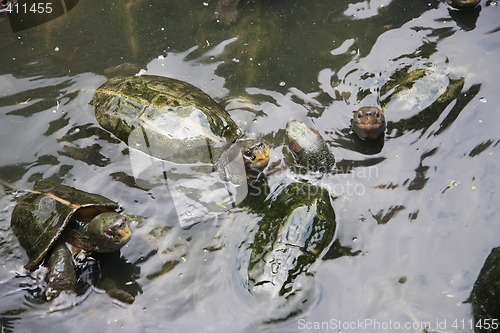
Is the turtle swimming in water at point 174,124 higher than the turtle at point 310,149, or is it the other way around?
the turtle swimming in water at point 174,124

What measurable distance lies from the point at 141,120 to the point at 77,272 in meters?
1.44

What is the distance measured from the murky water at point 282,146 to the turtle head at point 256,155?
22cm

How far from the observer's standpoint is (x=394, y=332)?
376cm

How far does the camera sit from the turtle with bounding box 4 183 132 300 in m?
4.08

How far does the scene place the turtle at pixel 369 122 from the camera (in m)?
4.68

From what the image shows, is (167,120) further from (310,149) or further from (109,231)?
(310,149)

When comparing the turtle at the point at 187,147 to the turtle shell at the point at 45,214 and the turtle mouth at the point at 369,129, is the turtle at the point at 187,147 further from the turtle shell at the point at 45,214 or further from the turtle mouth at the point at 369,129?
the turtle mouth at the point at 369,129

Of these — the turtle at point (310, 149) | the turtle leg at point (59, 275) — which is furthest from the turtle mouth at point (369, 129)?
the turtle leg at point (59, 275)

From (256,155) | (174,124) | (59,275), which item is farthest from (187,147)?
(59,275)

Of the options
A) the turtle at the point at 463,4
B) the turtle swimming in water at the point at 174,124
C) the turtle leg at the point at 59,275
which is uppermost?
the turtle at the point at 463,4

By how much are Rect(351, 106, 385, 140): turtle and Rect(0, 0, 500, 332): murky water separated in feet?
0.42

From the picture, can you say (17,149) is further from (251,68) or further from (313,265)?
(313,265)

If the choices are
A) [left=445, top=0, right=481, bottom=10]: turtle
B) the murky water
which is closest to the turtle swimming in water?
the murky water

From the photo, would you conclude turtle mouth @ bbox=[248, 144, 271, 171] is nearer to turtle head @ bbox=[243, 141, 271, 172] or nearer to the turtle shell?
turtle head @ bbox=[243, 141, 271, 172]
